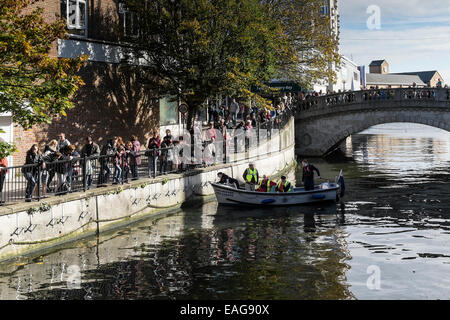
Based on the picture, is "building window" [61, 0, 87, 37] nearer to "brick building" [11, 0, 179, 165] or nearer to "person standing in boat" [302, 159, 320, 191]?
"brick building" [11, 0, 179, 165]

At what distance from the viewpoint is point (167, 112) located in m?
33.0

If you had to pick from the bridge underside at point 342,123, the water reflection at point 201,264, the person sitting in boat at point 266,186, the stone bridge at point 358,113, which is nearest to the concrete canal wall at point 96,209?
the water reflection at point 201,264

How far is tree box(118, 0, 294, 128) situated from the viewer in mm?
27734

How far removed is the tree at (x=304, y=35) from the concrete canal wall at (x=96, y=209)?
15.2 metres

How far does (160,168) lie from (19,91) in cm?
953

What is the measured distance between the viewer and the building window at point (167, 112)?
32406 millimetres

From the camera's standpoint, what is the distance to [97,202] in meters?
19.9

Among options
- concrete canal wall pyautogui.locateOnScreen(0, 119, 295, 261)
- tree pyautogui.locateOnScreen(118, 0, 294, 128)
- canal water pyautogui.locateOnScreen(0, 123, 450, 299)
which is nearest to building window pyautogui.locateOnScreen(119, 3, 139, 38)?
tree pyautogui.locateOnScreen(118, 0, 294, 128)

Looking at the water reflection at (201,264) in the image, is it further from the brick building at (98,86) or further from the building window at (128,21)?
the building window at (128,21)

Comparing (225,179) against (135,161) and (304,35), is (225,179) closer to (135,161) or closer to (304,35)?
(135,161)

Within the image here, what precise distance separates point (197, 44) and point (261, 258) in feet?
44.4

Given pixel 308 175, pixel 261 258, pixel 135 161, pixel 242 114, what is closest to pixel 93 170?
pixel 135 161

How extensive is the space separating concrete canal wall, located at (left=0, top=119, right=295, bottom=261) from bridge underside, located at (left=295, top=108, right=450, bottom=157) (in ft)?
63.6
